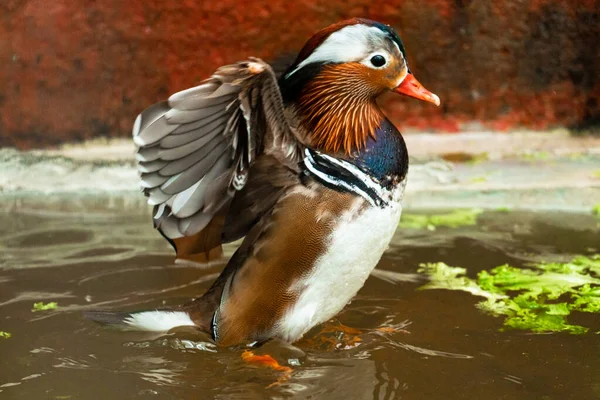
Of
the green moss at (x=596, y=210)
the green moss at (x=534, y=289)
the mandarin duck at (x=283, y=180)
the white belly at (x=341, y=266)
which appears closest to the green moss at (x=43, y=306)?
the mandarin duck at (x=283, y=180)

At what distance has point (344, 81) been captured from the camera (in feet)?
8.90

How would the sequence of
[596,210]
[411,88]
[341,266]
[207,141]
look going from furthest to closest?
[596,210] → [411,88] → [341,266] → [207,141]

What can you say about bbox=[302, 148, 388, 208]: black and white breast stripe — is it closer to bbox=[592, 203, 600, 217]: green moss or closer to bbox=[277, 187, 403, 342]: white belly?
bbox=[277, 187, 403, 342]: white belly

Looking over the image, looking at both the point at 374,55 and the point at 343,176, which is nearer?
the point at 343,176

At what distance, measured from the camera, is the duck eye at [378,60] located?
8.77ft

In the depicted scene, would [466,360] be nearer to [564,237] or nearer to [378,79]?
[378,79]

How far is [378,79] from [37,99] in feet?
9.08

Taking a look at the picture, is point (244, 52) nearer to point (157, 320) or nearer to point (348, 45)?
point (348, 45)

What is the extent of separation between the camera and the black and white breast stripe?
2539 millimetres

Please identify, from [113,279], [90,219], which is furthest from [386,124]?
[90,219]

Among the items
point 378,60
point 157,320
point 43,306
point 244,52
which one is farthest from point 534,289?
point 244,52

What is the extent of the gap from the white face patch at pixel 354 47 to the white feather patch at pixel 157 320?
98cm

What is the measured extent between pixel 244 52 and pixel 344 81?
2122 mm

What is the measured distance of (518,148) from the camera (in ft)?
15.8
